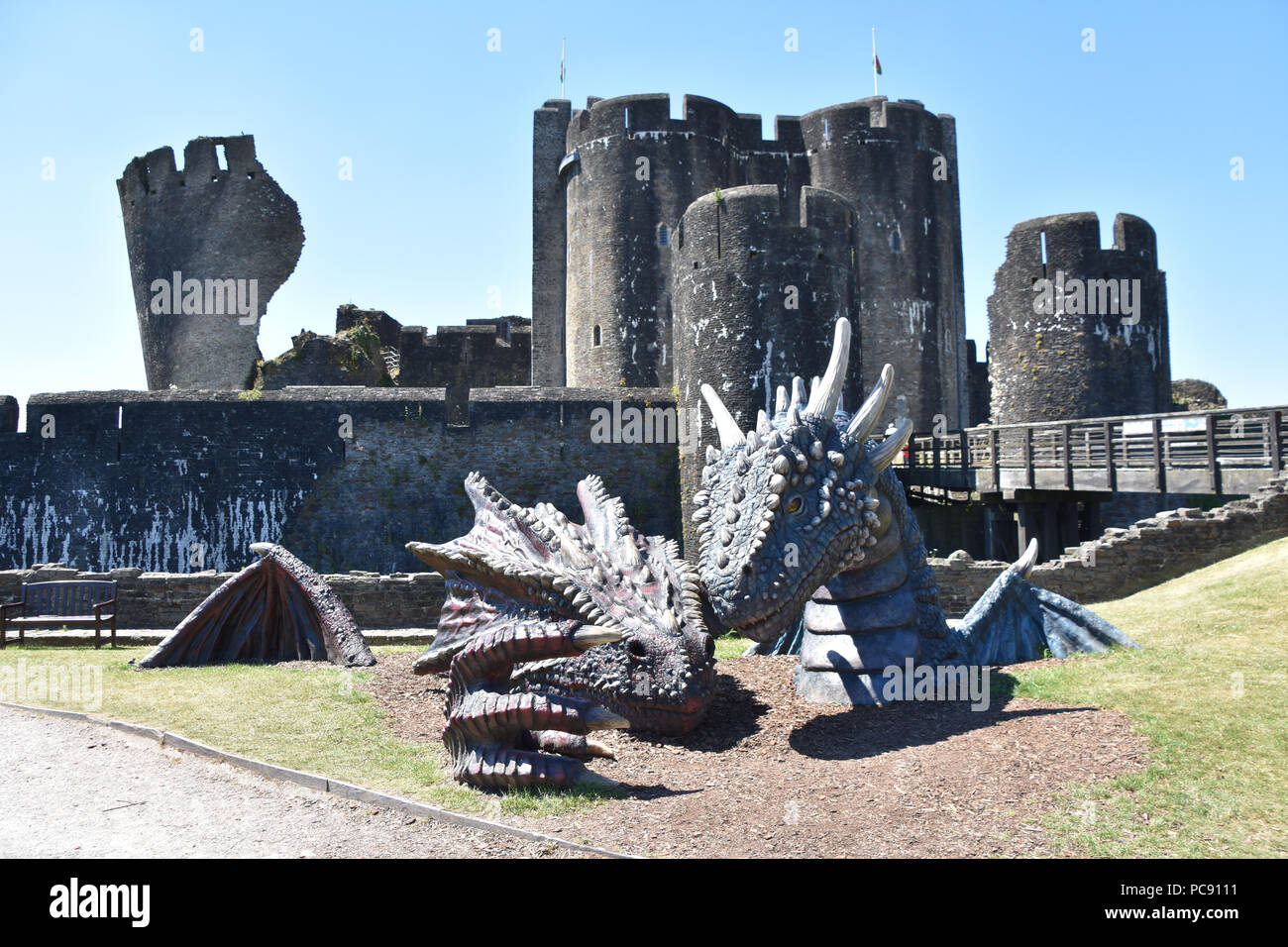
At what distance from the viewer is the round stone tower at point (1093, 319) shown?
814 inches

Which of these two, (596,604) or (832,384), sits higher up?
(832,384)

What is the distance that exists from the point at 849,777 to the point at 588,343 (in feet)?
68.2

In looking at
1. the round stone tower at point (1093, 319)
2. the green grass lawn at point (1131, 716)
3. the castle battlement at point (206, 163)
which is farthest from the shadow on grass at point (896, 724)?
the castle battlement at point (206, 163)

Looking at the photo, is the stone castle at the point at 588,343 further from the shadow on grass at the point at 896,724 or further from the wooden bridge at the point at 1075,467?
the shadow on grass at the point at 896,724

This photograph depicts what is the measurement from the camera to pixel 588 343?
81.9ft

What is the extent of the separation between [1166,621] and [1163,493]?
7.80 meters

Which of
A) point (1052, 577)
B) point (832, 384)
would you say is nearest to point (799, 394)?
point (832, 384)

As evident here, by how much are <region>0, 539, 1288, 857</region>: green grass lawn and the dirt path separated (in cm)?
31

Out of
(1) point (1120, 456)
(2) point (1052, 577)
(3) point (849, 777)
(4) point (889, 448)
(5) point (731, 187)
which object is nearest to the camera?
(3) point (849, 777)

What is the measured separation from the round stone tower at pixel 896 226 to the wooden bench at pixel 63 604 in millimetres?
19822

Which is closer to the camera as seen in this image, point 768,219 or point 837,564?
point 837,564

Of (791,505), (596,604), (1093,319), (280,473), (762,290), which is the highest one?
(1093,319)

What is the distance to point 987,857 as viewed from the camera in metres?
3.76

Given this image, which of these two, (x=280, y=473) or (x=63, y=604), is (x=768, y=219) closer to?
(x=280, y=473)
